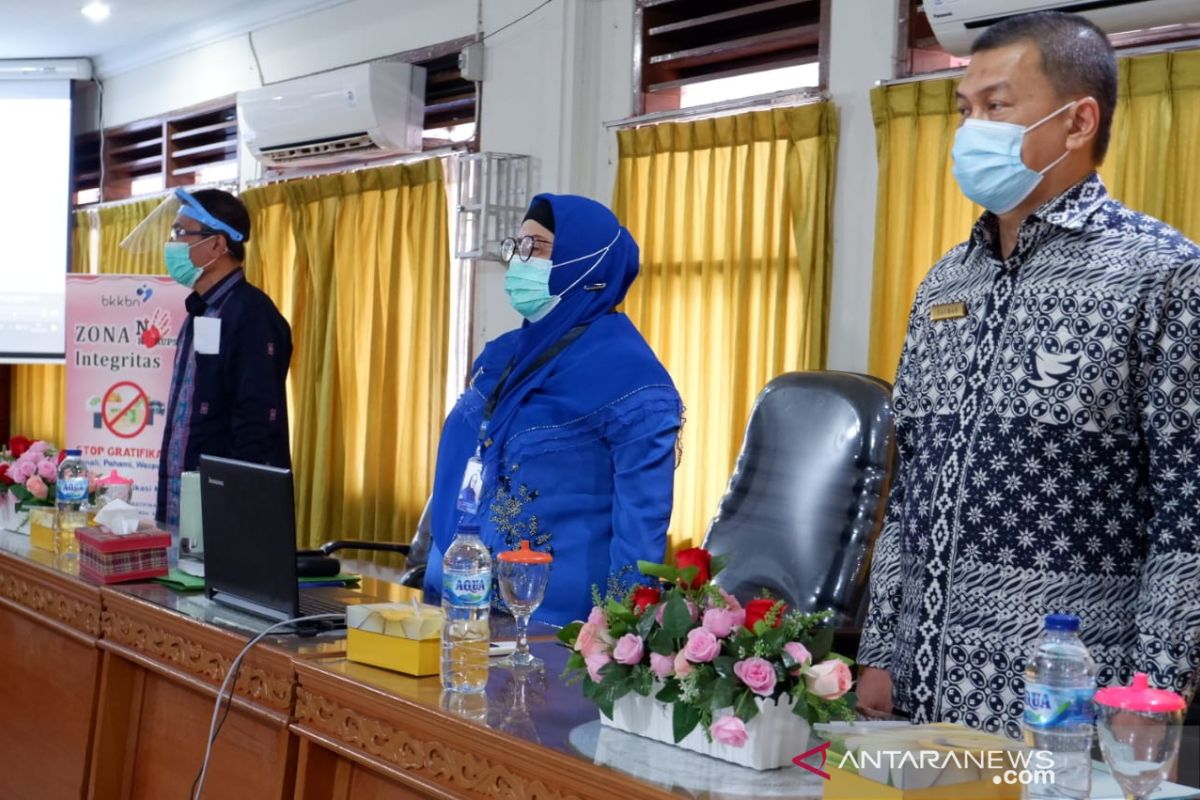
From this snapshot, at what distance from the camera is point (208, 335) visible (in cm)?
354

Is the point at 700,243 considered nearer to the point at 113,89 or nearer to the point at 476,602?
the point at 476,602

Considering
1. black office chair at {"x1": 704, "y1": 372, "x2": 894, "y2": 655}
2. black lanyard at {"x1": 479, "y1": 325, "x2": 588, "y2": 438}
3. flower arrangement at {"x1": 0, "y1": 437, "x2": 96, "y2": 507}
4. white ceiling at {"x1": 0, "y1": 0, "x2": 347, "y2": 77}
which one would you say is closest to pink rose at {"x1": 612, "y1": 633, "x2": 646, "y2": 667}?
black lanyard at {"x1": 479, "y1": 325, "x2": 588, "y2": 438}

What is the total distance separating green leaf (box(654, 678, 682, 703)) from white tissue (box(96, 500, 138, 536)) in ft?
4.94

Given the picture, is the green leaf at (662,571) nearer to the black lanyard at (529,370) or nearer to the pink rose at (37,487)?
the black lanyard at (529,370)

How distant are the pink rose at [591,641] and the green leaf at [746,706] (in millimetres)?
187

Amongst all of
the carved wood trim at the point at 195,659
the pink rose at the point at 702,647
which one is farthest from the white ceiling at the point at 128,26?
the pink rose at the point at 702,647

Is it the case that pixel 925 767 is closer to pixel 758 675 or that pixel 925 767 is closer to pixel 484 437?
pixel 758 675

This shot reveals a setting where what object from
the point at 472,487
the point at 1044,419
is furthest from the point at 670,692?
the point at 472,487

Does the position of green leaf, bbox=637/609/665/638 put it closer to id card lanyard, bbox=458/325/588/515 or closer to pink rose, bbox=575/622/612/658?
pink rose, bbox=575/622/612/658

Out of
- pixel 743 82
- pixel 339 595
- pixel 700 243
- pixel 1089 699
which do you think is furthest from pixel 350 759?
pixel 743 82

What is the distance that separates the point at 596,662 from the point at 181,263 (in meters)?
2.75

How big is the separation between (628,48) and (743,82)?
1.53ft

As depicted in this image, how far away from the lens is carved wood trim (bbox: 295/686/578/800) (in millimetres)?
1534

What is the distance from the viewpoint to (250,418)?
3500mm
